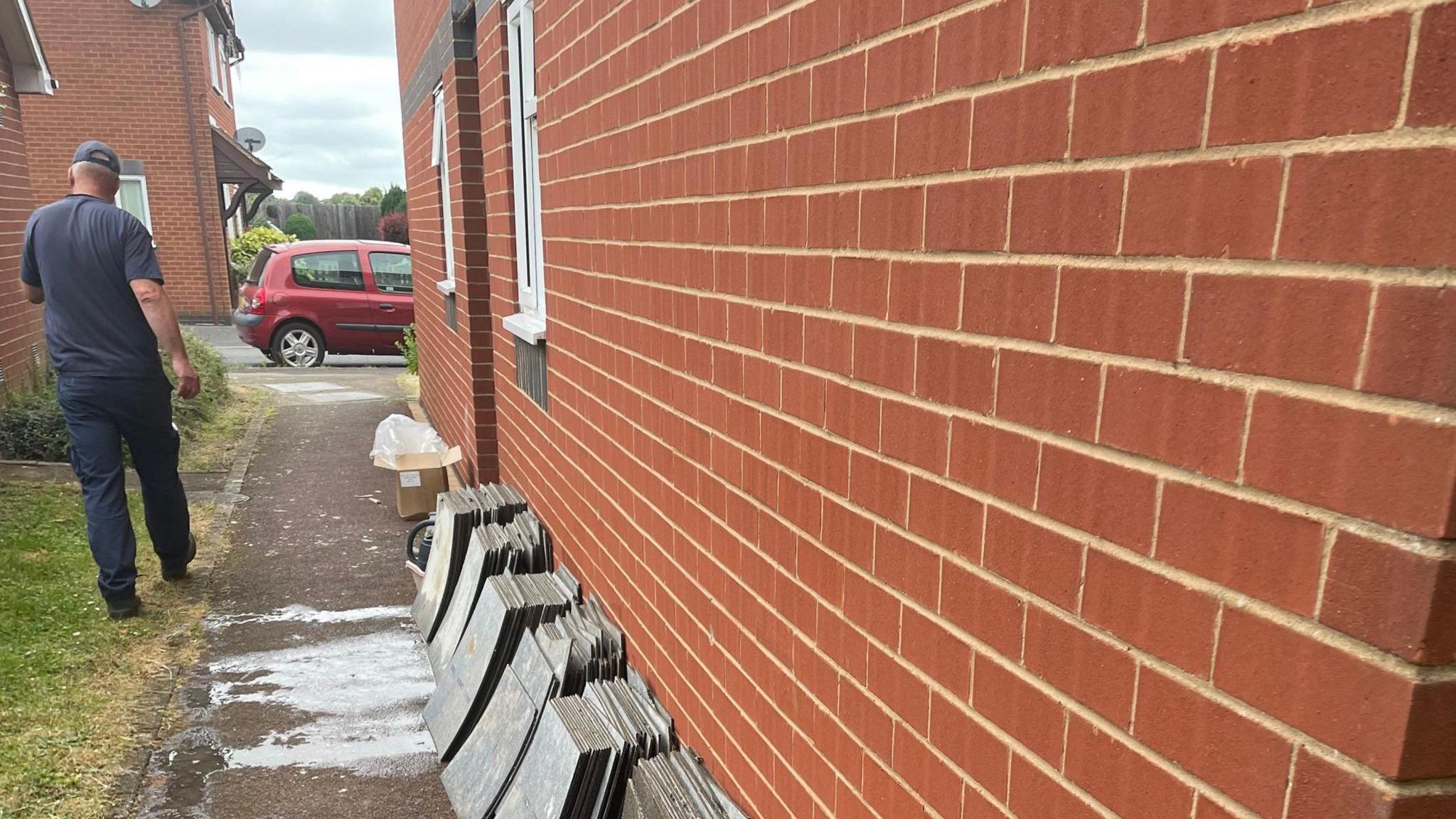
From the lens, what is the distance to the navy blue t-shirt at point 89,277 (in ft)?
15.2

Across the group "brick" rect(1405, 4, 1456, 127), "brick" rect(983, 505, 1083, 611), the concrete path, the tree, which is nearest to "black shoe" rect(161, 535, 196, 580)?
the concrete path

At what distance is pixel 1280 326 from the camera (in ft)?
2.93

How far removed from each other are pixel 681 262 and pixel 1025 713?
1.52m

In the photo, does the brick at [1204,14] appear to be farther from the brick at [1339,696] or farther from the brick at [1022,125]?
the brick at [1339,696]

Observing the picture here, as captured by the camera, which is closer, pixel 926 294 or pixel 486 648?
pixel 926 294

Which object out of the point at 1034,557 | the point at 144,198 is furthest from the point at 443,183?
the point at 144,198

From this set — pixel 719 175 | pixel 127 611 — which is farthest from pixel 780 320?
pixel 127 611

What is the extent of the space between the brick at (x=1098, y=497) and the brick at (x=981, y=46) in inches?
20.3

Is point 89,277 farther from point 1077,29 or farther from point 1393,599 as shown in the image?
point 1393,599

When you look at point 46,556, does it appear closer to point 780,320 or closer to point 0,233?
point 0,233

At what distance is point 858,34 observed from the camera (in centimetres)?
158

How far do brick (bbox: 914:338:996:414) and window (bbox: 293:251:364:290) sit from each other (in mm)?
13991

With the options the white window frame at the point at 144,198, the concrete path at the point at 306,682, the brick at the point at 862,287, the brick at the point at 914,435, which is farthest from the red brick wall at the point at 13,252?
the white window frame at the point at 144,198

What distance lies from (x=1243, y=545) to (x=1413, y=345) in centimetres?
25
